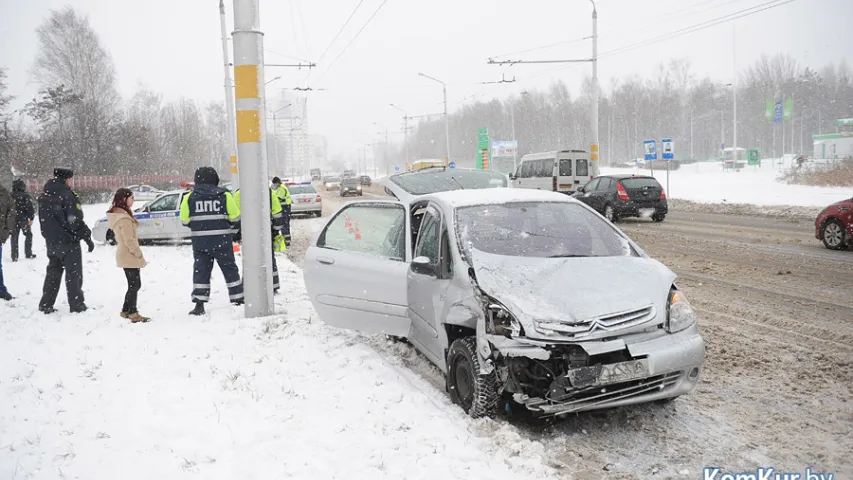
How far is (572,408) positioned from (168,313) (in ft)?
19.9

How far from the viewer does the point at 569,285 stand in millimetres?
4141

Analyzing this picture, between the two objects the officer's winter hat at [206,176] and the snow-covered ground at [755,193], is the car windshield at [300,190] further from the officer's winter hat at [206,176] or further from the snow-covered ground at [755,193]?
the officer's winter hat at [206,176]

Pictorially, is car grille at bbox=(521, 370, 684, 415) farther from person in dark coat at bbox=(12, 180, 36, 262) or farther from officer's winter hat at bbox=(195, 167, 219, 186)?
person in dark coat at bbox=(12, 180, 36, 262)

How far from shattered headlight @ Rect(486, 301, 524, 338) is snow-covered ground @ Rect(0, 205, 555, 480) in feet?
2.11

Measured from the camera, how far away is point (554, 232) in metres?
5.09

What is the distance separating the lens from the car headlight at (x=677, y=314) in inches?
159

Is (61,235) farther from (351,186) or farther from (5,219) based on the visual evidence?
(351,186)

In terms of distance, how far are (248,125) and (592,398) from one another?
5.26 metres

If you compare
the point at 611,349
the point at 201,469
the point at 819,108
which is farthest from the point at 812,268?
the point at 819,108

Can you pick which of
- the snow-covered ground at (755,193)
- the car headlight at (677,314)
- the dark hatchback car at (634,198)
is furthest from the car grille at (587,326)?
the snow-covered ground at (755,193)

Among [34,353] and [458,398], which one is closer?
[458,398]

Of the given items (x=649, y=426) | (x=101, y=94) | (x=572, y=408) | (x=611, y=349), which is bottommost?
(x=649, y=426)

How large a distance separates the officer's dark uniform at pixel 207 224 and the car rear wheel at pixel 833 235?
429 inches

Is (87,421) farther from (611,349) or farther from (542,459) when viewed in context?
(611,349)
